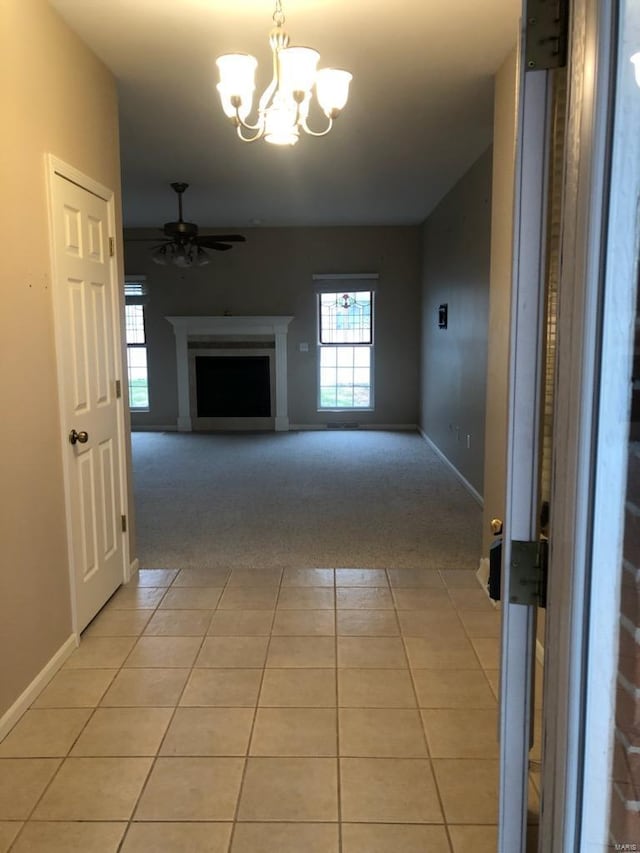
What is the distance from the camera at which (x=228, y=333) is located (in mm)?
8562

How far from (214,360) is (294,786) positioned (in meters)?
7.19

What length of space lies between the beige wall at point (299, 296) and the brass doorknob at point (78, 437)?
5993 millimetres

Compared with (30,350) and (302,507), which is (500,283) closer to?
(30,350)

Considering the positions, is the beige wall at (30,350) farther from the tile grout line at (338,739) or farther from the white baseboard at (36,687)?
the tile grout line at (338,739)

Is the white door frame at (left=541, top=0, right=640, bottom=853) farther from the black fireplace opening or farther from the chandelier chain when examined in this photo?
the black fireplace opening

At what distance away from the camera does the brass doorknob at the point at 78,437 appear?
2654 millimetres

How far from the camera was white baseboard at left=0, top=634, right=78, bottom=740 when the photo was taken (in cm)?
211

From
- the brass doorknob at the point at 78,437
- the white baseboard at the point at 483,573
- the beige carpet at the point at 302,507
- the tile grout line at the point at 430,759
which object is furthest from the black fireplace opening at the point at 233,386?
the tile grout line at the point at 430,759

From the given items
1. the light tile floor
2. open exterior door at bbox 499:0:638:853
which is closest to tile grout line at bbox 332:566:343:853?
the light tile floor

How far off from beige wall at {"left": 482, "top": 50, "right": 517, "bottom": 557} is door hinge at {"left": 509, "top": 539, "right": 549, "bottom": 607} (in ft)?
6.70

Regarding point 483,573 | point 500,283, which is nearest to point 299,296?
point 500,283

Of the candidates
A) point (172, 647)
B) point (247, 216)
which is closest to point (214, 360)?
point (247, 216)

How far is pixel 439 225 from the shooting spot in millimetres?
6820

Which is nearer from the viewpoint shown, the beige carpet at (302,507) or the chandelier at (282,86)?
the chandelier at (282,86)
